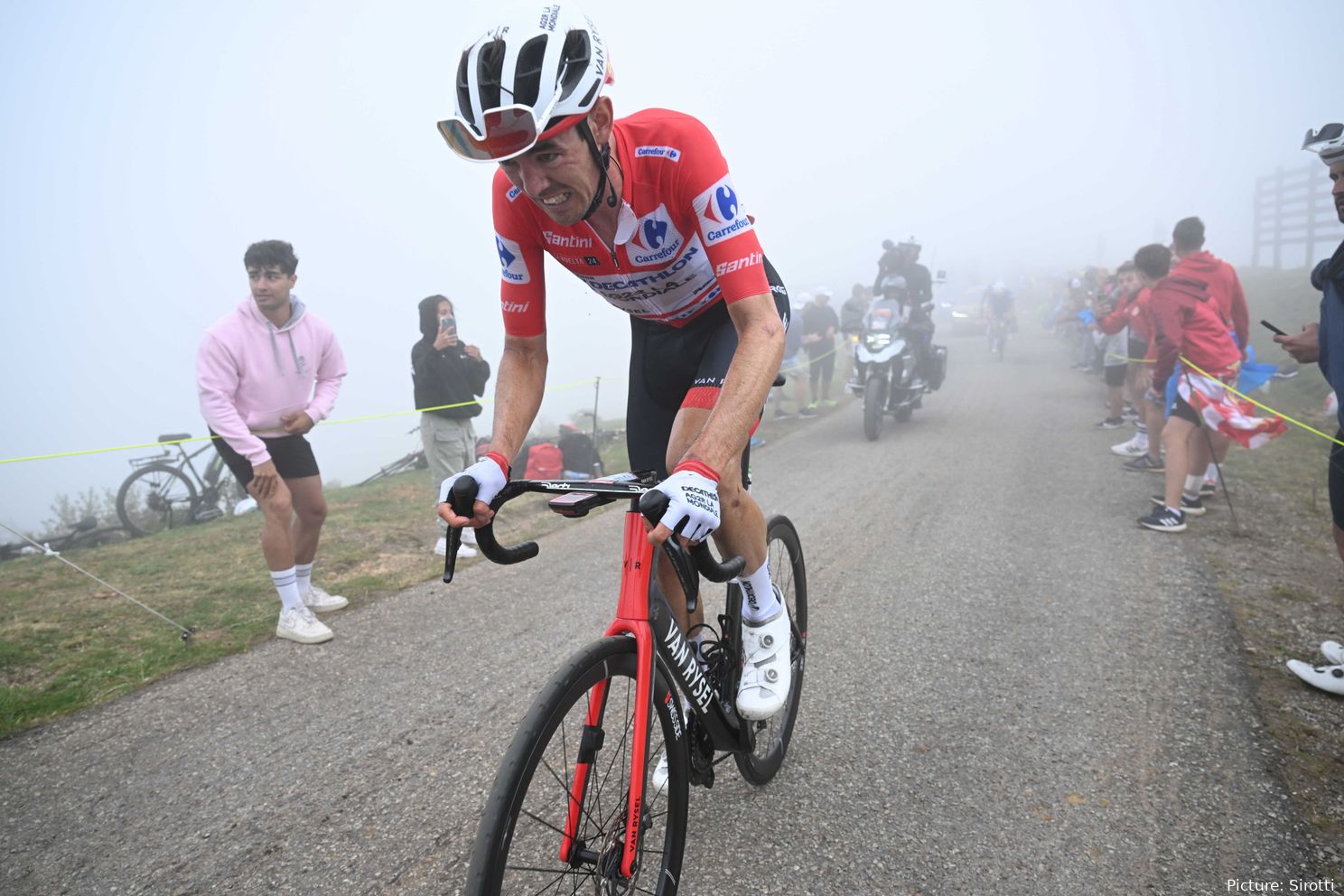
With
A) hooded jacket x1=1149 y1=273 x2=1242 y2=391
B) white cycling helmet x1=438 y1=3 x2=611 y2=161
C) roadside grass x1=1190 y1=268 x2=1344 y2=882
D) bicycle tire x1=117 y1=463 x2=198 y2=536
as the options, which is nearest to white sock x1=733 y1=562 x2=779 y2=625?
white cycling helmet x1=438 y1=3 x2=611 y2=161

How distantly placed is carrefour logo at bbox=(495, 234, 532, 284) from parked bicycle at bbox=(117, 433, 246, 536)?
6493 mm

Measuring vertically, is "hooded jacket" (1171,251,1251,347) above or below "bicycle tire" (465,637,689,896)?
above

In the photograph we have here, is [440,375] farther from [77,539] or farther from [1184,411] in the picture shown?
[1184,411]

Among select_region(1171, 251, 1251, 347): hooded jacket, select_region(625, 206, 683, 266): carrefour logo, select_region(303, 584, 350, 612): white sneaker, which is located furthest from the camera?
select_region(1171, 251, 1251, 347): hooded jacket

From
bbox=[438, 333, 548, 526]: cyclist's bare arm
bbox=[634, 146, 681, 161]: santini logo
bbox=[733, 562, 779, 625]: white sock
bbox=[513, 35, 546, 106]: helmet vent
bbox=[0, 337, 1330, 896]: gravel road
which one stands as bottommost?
bbox=[0, 337, 1330, 896]: gravel road

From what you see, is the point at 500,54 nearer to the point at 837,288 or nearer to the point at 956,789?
the point at 956,789

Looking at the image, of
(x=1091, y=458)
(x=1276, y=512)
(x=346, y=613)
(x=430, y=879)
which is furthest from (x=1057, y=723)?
(x=1091, y=458)

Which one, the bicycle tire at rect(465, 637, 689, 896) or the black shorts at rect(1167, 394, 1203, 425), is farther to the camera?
the black shorts at rect(1167, 394, 1203, 425)

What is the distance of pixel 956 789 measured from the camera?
2.65 m

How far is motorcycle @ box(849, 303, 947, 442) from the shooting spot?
9.55 m

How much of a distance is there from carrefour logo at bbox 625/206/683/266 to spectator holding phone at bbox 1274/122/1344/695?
2.74 m

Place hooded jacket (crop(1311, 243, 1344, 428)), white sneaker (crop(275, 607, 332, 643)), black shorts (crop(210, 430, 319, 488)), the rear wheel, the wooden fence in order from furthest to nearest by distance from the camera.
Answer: the wooden fence, the rear wheel, black shorts (crop(210, 430, 319, 488)), white sneaker (crop(275, 607, 332, 643)), hooded jacket (crop(1311, 243, 1344, 428))

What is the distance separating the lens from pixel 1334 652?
3.31 m

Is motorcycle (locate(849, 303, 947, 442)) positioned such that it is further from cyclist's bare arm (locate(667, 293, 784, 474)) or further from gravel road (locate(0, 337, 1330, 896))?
cyclist's bare arm (locate(667, 293, 784, 474))
